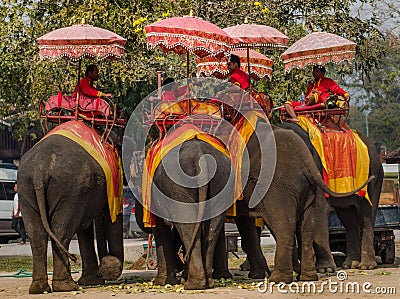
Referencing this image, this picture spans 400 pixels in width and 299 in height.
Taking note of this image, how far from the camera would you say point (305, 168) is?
12539mm

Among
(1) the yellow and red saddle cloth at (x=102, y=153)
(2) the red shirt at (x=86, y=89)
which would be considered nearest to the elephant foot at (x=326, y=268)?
(1) the yellow and red saddle cloth at (x=102, y=153)

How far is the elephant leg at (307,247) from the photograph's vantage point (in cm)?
1263

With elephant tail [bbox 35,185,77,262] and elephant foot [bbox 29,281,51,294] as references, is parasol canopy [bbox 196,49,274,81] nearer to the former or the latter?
elephant tail [bbox 35,185,77,262]

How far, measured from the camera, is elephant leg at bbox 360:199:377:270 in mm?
14859

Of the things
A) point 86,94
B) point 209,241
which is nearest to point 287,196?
point 209,241

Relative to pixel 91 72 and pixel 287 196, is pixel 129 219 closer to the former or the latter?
pixel 91 72

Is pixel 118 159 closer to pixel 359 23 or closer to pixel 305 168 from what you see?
pixel 305 168

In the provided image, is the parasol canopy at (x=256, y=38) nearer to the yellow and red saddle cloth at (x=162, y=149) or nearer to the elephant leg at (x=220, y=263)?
the yellow and red saddle cloth at (x=162, y=149)

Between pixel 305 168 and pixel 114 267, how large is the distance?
118 inches

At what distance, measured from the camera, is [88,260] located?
43.7ft

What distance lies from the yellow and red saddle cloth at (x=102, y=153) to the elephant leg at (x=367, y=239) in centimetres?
425

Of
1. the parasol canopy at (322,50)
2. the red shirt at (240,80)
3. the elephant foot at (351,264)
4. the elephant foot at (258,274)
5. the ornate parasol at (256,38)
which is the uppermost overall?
the ornate parasol at (256,38)

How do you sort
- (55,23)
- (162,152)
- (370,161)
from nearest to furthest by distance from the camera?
(162,152) < (370,161) < (55,23)

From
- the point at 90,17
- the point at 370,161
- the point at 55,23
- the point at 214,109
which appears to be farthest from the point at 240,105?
the point at 55,23
